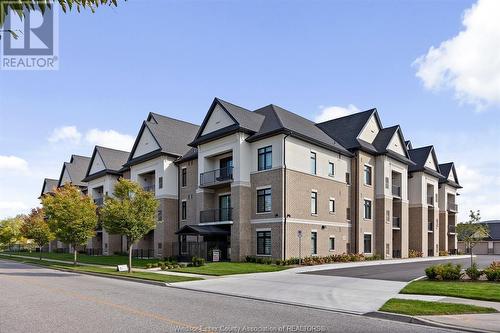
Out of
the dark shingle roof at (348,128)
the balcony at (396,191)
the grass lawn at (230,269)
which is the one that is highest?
the dark shingle roof at (348,128)

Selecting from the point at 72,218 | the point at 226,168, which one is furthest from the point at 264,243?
the point at 72,218

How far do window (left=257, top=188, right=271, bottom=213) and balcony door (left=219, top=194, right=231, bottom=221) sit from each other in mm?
2469

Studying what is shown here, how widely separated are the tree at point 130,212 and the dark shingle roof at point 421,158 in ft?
99.9

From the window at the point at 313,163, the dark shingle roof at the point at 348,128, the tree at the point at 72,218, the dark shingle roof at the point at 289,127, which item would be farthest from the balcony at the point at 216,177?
the dark shingle roof at the point at 348,128

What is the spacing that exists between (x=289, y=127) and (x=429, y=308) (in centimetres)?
2104

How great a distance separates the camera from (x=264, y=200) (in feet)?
103

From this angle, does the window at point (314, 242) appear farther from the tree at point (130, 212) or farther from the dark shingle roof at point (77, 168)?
the dark shingle roof at point (77, 168)

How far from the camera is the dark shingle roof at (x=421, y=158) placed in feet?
151

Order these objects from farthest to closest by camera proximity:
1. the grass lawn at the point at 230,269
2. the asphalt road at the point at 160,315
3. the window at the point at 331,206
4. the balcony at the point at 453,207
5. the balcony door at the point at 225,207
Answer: the balcony at the point at 453,207 → the window at the point at 331,206 → the balcony door at the point at 225,207 → the grass lawn at the point at 230,269 → the asphalt road at the point at 160,315

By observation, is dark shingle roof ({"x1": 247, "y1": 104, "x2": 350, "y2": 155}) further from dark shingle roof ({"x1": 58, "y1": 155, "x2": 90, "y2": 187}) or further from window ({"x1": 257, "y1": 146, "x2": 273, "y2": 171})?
dark shingle roof ({"x1": 58, "y1": 155, "x2": 90, "y2": 187})

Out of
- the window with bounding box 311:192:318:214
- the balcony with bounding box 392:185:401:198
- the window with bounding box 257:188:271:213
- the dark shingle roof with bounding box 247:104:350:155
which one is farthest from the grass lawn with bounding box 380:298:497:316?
the balcony with bounding box 392:185:401:198

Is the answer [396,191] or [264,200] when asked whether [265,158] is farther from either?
[396,191]

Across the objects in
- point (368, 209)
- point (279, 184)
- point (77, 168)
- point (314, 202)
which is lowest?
point (368, 209)

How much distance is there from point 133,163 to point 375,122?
2387 cm
